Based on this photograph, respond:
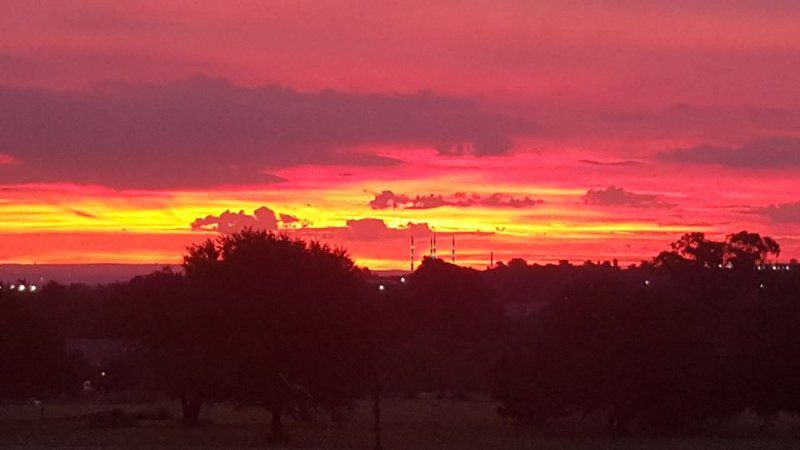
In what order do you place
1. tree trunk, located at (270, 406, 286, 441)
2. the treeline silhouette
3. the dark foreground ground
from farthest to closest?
1. the treeline silhouette
2. tree trunk, located at (270, 406, 286, 441)
3. the dark foreground ground

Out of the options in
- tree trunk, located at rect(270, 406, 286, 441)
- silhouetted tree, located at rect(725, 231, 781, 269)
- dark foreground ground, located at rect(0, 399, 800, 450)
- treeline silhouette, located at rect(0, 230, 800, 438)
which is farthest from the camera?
silhouetted tree, located at rect(725, 231, 781, 269)

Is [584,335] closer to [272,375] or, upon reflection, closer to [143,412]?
[272,375]

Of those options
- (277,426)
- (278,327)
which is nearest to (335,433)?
(277,426)

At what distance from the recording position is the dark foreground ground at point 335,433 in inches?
2105

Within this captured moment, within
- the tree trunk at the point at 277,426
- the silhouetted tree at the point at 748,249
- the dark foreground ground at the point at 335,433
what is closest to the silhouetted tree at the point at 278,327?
the tree trunk at the point at 277,426

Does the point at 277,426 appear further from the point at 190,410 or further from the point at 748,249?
the point at 748,249

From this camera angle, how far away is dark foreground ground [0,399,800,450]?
53.5 m

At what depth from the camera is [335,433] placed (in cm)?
6047

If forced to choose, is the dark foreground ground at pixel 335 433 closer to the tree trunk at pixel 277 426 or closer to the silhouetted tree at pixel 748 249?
the tree trunk at pixel 277 426

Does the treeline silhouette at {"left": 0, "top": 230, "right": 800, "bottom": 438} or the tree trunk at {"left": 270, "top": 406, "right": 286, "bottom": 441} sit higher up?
the treeline silhouette at {"left": 0, "top": 230, "right": 800, "bottom": 438}

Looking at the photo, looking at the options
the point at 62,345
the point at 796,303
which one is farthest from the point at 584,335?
the point at 62,345

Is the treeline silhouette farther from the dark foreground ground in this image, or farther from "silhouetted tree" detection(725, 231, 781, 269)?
"silhouetted tree" detection(725, 231, 781, 269)

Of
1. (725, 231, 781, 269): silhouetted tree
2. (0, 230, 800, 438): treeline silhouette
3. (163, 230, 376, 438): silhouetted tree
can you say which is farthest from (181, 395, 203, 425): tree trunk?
(725, 231, 781, 269): silhouetted tree

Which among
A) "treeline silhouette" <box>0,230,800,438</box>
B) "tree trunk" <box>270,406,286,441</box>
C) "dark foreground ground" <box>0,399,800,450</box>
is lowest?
"dark foreground ground" <box>0,399,800,450</box>
